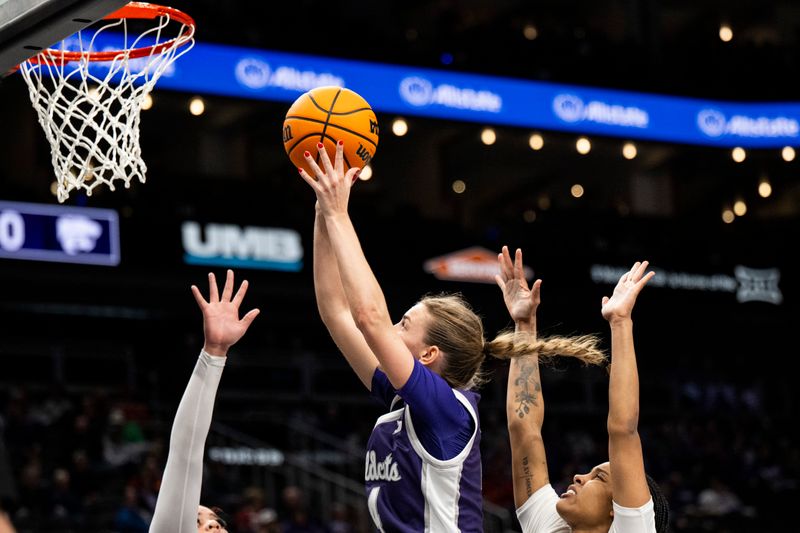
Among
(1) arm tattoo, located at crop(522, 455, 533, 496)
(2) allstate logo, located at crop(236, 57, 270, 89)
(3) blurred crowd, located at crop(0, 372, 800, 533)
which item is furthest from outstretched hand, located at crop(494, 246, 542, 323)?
(2) allstate logo, located at crop(236, 57, 270, 89)

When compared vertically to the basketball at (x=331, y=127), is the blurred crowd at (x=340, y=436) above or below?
below

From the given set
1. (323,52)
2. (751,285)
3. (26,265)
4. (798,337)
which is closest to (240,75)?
(323,52)

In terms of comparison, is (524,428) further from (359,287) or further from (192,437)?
(192,437)

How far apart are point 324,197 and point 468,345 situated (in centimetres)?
62

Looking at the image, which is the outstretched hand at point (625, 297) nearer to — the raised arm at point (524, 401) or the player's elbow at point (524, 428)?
the raised arm at point (524, 401)

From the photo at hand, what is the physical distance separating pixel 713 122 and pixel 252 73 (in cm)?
773

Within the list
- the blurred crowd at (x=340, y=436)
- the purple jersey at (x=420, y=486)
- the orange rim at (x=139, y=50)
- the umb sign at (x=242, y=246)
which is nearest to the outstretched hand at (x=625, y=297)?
the purple jersey at (x=420, y=486)

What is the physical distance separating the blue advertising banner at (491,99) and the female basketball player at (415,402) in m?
11.8

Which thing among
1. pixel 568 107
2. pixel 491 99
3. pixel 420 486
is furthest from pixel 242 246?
pixel 420 486

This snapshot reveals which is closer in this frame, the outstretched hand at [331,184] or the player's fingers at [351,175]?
the outstretched hand at [331,184]

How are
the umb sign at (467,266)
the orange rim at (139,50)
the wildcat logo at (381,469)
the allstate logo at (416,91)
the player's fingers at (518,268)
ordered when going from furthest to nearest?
the umb sign at (467,266)
the allstate logo at (416,91)
the orange rim at (139,50)
the player's fingers at (518,268)
the wildcat logo at (381,469)

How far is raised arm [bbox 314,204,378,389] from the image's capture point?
156 inches

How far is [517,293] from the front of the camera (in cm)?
431

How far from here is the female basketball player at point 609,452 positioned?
141 inches
